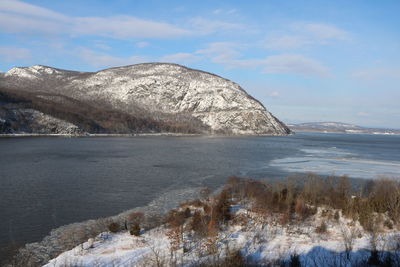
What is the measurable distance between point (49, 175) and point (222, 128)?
165 m

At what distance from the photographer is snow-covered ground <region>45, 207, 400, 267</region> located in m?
12.0

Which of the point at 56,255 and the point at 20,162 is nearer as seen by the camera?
the point at 56,255

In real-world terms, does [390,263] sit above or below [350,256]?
above

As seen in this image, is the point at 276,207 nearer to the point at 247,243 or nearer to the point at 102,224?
the point at 247,243

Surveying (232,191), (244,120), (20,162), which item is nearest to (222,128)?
(244,120)

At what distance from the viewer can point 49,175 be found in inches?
1380

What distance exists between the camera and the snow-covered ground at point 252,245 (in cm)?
1201

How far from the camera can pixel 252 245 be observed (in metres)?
14.2

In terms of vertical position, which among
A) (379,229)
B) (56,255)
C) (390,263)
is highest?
(390,263)

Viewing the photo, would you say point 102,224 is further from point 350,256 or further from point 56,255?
point 350,256

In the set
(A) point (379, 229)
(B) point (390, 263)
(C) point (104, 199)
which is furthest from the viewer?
(C) point (104, 199)

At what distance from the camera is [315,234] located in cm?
1584

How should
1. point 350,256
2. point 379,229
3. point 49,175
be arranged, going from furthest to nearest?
point 49,175 → point 379,229 → point 350,256

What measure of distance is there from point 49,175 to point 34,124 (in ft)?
324
